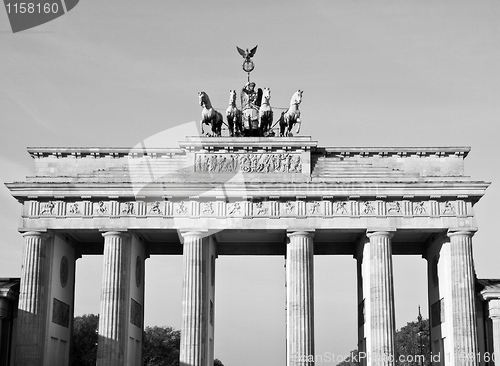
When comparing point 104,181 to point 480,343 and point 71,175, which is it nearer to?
point 71,175

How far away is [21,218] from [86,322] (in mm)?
53745

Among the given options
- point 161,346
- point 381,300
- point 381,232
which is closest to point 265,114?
point 381,232

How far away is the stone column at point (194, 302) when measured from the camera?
45281 mm

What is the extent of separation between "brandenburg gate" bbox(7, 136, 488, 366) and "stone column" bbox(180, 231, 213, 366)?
0.22ft

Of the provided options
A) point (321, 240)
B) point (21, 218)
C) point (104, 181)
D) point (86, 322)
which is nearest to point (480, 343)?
point (321, 240)

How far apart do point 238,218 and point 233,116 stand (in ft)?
23.0

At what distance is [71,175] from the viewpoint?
49281 mm

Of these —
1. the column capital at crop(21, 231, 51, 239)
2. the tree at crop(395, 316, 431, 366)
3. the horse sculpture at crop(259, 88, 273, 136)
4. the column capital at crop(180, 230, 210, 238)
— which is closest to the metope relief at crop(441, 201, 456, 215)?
the horse sculpture at crop(259, 88, 273, 136)

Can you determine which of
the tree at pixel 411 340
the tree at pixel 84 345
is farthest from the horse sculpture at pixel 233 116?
the tree at pixel 411 340

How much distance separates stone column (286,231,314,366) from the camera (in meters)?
45.5

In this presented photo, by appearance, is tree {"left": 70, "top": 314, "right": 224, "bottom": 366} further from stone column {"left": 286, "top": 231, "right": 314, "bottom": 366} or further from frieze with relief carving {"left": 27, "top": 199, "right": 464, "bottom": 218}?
stone column {"left": 286, "top": 231, "right": 314, "bottom": 366}

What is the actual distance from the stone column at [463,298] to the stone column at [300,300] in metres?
8.53

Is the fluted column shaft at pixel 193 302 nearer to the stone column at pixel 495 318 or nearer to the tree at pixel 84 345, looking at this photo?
the stone column at pixel 495 318

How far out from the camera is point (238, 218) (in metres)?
47.4
